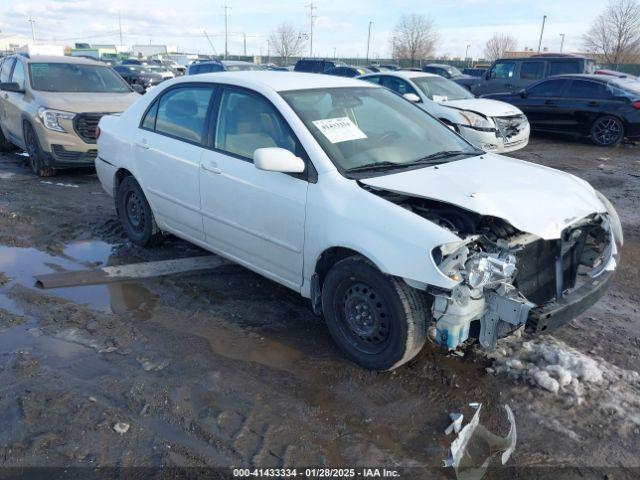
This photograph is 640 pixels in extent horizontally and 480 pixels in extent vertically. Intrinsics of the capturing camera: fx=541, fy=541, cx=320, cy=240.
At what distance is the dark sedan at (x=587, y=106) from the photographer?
11984 millimetres

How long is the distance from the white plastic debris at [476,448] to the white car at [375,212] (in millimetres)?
485

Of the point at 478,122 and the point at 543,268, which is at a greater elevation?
the point at 478,122

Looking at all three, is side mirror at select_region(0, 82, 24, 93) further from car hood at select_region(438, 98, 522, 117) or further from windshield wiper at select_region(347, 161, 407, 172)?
car hood at select_region(438, 98, 522, 117)

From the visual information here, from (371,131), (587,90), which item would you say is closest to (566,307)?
(371,131)

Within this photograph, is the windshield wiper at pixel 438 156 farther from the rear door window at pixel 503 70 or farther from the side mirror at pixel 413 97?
the rear door window at pixel 503 70

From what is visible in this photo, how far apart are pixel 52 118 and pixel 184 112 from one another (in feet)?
14.3

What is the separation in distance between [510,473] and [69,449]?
2211 millimetres

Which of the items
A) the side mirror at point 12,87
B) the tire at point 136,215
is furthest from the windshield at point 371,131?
the side mirror at point 12,87

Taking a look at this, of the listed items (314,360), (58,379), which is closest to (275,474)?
(314,360)

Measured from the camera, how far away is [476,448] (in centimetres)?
281

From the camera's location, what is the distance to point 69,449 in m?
2.75

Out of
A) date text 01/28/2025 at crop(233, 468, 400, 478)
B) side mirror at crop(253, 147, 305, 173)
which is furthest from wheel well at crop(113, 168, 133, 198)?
date text 01/28/2025 at crop(233, 468, 400, 478)

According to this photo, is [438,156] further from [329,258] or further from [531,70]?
[531,70]

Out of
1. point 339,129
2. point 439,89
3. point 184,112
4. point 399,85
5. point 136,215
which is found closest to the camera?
point 339,129
